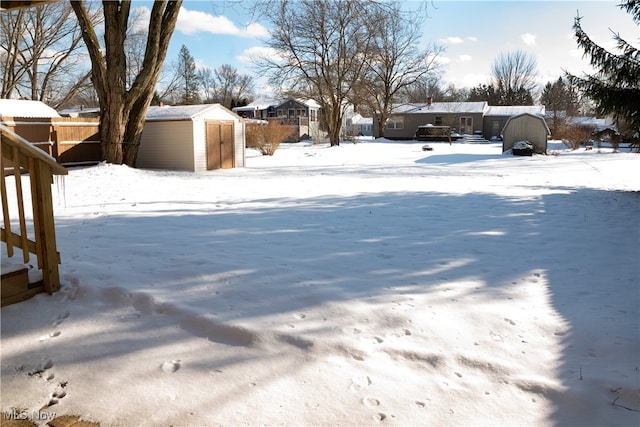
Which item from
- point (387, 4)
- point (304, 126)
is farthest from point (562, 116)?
point (387, 4)

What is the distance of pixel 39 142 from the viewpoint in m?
15.3

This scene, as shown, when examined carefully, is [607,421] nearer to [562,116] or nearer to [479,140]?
[479,140]

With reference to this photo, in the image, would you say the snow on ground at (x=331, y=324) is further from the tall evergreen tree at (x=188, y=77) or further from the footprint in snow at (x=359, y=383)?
the tall evergreen tree at (x=188, y=77)

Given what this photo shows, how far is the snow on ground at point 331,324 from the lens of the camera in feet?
8.39

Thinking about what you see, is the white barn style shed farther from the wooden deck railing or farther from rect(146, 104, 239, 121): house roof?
the wooden deck railing

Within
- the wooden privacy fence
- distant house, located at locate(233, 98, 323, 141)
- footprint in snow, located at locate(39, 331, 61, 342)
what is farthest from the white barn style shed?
distant house, located at locate(233, 98, 323, 141)

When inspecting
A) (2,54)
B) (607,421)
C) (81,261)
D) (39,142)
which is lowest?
(607,421)

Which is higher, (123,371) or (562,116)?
(562,116)

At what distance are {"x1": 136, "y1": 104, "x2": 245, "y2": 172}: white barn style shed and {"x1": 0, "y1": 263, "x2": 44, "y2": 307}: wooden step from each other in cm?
1365

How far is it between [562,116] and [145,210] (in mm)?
48230

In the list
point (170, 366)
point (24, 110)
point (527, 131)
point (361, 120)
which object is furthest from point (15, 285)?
point (361, 120)

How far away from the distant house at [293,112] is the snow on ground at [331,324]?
42859mm

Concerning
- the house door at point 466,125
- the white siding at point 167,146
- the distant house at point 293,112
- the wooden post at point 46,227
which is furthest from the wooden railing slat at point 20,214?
the house door at point 466,125

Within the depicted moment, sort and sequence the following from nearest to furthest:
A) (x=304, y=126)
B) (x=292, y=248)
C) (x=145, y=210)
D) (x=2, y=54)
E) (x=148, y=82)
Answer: (x=292, y=248)
(x=145, y=210)
(x=148, y=82)
(x=2, y=54)
(x=304, y=126)
